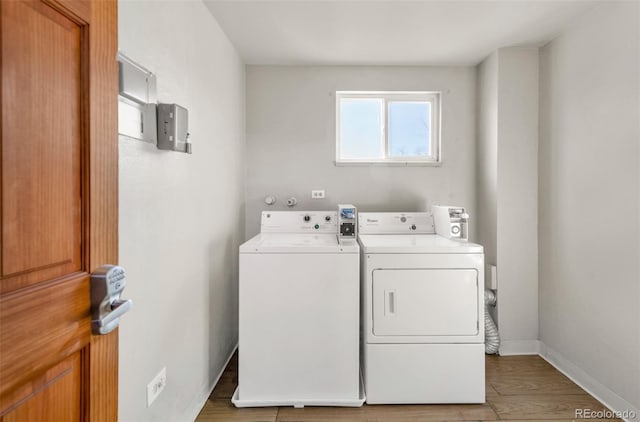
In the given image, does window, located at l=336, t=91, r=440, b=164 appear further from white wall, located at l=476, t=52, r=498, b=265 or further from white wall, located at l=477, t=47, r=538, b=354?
white wall, located at l=477, t=47, r=538, b=354

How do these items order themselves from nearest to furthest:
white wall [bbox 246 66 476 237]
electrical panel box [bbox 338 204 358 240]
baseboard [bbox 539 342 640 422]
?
baseboard [bbox 539 342 640 422] < electrical panel box [bbox 338 204 358 240] < white wall [bbox 246 66 476 237]

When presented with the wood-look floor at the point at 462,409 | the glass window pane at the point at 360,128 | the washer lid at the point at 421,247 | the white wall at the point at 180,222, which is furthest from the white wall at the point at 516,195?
the white wall at the point at 180,222

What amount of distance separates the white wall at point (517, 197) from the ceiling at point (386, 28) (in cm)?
25

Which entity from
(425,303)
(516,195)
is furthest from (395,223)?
(516,195)

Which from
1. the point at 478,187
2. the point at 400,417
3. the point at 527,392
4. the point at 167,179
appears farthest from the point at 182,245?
the point at 478,187

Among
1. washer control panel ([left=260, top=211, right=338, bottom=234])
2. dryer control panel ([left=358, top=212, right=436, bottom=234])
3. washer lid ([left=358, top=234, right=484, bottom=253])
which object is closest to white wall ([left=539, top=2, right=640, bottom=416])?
washer lid ([left=358, top=234, right=484, bottom=253])

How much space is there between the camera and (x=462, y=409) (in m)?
1.94

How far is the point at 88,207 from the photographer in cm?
65

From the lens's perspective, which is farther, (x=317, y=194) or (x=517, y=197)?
(x=317, y=194)

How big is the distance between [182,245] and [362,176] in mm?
1738

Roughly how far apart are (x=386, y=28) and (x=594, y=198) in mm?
1677

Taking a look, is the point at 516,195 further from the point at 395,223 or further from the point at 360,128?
the point at 360,128

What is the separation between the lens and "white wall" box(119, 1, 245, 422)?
1.23m

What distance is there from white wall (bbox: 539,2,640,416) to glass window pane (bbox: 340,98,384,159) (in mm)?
1268
